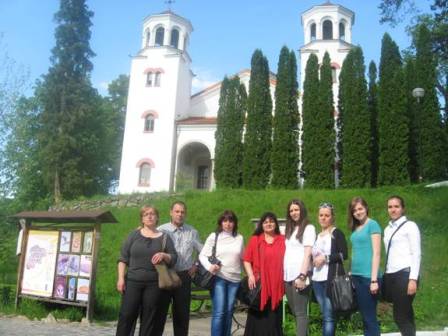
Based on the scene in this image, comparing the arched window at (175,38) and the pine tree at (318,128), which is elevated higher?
the arched window at (175,38)

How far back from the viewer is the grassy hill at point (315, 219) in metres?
7.77

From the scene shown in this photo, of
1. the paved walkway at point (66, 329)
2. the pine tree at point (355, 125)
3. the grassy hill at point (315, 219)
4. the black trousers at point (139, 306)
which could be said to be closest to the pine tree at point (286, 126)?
the pine tree at point (355, 125)

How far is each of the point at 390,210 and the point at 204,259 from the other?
2138 mm

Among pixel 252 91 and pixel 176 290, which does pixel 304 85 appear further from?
pixel 176 290

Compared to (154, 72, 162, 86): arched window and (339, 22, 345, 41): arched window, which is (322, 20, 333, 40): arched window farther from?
(154, 72, 162, 86): arched window

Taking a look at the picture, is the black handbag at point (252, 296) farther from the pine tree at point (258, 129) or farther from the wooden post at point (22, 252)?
the pine tree at point (258, 129)

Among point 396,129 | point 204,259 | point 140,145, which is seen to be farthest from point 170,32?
point 204,259

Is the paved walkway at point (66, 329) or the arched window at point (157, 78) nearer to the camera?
the paved walkway at point (66, 329)

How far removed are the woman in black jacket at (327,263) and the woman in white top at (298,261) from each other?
114mm

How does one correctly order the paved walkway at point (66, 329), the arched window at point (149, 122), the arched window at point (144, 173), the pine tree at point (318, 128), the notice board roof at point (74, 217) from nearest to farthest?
the paved walkway at point (66, 329), the notice board roof at point (74, 217), the pine tree at point (318, 128), the arched window at point (144, 173), the arched window at point (149, 122)

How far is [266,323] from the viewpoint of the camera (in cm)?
461

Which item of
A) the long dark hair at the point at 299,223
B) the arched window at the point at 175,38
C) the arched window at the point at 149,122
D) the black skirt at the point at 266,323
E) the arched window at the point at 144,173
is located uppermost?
the arched window at the point at 175,38

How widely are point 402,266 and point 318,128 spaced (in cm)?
1766

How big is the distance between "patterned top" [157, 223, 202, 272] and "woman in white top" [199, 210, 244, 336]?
213 millimetres
